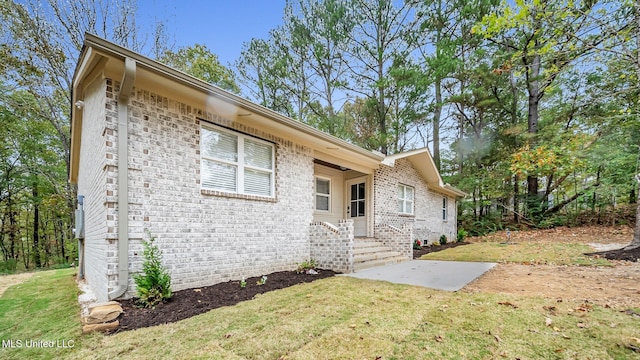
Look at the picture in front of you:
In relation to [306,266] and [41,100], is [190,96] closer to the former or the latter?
[306,266]

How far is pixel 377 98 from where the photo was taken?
56.4ft

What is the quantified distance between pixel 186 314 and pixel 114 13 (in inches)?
534

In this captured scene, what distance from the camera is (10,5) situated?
9719mm

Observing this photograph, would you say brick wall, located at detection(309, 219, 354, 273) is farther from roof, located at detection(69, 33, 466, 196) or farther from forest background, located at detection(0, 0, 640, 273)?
forest background, located at detection(0, 0, 640, 273)

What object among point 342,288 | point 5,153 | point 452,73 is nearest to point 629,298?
point 342,288

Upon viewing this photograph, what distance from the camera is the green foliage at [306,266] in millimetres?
6324

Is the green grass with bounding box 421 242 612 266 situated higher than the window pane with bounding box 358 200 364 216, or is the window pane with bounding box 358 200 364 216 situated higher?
the window pane with bounding box 358 200 364 216

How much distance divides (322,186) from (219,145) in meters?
5.01

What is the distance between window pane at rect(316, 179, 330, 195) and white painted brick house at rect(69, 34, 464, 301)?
65.8 inches

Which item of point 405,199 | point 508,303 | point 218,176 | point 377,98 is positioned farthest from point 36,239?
point 508,303

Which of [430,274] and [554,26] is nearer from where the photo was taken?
[430,274]

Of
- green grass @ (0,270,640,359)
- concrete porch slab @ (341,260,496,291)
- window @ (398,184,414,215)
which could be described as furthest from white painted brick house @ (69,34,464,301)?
window @ (398,184,414,215)

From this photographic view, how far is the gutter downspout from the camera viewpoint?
386 cm

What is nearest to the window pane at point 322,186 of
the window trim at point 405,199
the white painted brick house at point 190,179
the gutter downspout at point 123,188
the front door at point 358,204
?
the front door at point 358,204
